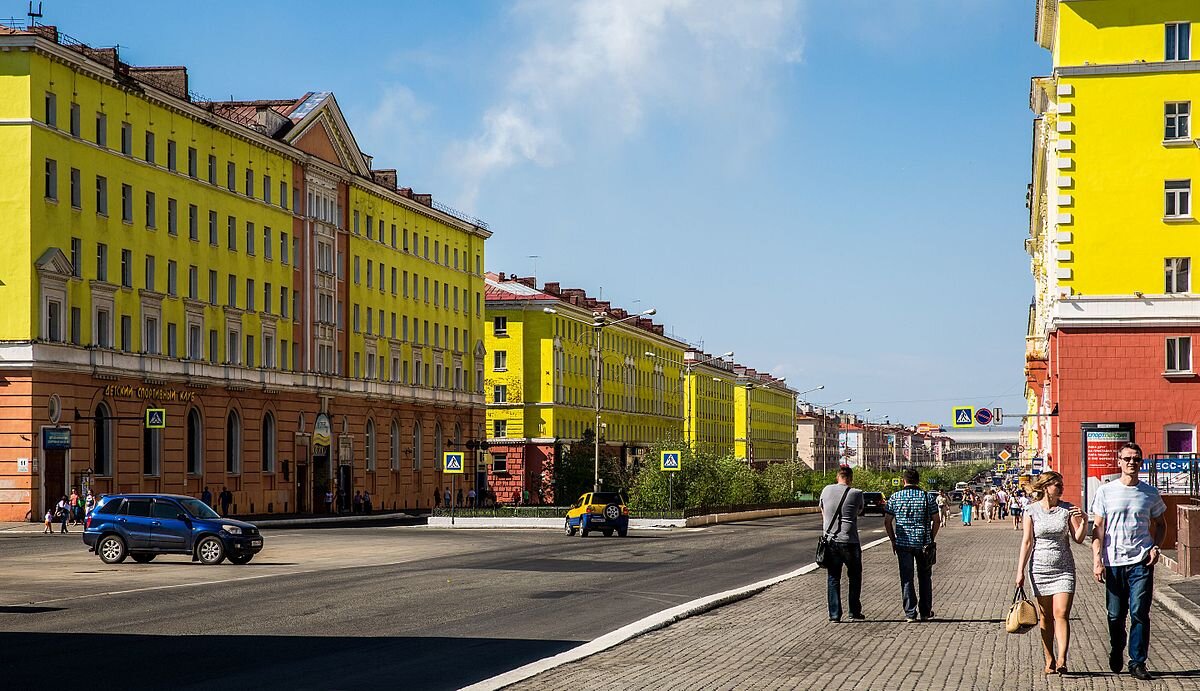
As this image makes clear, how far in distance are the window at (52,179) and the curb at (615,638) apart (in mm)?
40716

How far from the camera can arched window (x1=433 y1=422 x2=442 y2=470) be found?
98000mm

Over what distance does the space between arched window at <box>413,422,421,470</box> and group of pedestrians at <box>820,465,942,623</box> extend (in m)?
77.4

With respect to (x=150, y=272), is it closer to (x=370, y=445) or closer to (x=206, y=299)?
(x=206, y=299)

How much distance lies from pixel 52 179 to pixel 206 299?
13271 millimetres

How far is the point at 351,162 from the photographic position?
88.4 m

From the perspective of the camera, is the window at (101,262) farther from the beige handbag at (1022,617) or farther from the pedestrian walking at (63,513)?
the beige handbag at (1022,617)

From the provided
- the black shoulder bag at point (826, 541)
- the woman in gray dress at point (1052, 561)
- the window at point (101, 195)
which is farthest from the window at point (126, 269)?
the woman in gray dress at point (1052, 561)

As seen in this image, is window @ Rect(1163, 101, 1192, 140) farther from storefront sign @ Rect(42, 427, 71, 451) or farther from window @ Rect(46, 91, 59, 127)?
window @ Rect(46, 91, 59, 127)

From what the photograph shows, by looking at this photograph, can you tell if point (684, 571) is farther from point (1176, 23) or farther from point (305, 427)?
point (305, 427)

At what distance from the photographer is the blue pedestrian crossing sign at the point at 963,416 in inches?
2630

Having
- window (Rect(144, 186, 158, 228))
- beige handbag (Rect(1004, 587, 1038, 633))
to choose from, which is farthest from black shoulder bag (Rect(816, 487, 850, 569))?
window (Rect(144, 186, 158, 228))

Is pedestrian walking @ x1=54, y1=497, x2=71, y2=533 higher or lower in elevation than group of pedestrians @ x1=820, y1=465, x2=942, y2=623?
lower

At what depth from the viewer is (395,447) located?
9181 cm

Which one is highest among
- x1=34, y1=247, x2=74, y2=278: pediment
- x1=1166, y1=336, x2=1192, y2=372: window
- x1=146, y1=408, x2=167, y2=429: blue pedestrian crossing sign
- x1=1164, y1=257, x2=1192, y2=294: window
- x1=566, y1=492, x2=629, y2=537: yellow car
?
x1=34, y1=247, x2=74, y2=278: pediment
